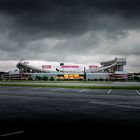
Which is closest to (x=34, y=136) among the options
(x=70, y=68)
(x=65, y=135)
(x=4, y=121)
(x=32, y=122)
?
(x=65, y=135)

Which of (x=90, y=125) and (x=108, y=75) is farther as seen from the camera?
(x=108, y=75)

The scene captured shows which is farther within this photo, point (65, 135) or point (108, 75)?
point (108, 75)

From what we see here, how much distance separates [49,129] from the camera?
25.2ft

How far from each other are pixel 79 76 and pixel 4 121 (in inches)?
6858

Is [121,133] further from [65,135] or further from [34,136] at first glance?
[34,136]

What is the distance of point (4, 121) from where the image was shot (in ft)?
29.5

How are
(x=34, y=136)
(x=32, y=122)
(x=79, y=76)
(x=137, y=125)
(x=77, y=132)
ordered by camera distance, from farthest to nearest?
(x=79, y=76) < (x=32, y=122) < (x=137, y=125) < (x=77, y=132) < (x=34, y=136)

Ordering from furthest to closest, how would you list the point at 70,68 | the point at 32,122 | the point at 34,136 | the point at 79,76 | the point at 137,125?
1. the point at 70,68
2. the point at 79,76
3. the point at 32,122
4. the point at 137,125
5. the point at 34,136

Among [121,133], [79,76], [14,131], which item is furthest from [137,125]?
[79,76]

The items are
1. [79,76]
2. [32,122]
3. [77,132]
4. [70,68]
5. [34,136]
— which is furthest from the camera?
[70,68]

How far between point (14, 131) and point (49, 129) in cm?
115

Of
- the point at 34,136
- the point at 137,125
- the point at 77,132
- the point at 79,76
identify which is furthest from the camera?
the point at 79,76

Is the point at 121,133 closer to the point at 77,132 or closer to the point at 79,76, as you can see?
the point at 77,132

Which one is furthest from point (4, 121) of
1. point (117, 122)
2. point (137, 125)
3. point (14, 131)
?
point (137, 125)
